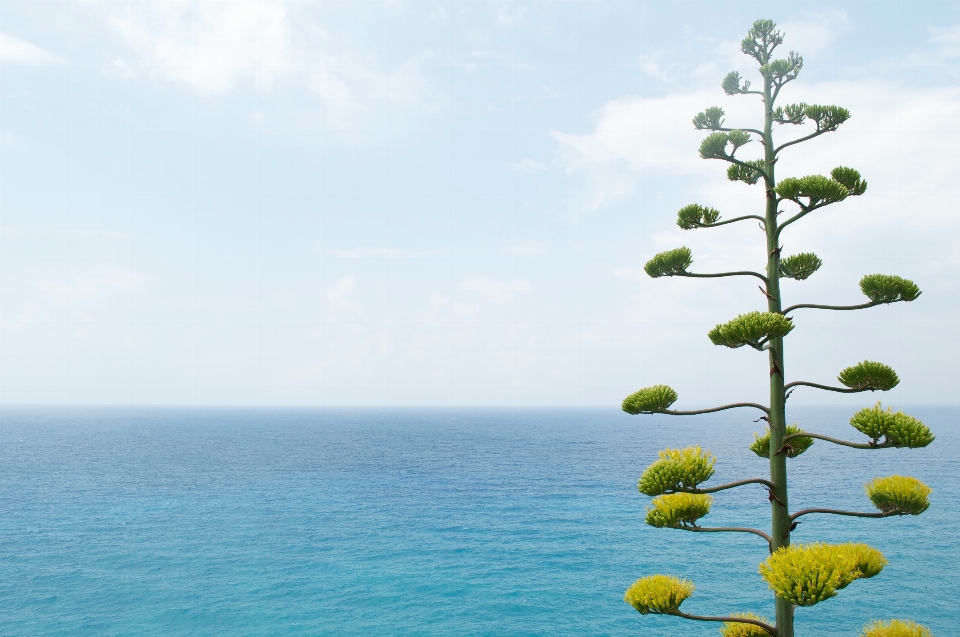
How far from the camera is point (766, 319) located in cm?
745

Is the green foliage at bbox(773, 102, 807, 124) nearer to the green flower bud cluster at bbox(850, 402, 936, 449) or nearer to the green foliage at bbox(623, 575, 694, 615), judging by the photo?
the green flower bud cluster at bbox(850, 402, 936, 449)

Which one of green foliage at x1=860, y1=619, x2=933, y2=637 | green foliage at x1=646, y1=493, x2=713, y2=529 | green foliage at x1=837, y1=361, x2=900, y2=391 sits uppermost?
green foliage at x1=837, y1=361, x2=900, y2=391

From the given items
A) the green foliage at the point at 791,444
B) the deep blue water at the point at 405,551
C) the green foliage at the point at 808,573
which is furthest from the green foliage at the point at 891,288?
the deep blue water at the point at 405,551

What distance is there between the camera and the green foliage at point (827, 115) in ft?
28.2

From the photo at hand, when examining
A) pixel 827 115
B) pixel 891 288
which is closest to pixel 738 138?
pixel 827 115

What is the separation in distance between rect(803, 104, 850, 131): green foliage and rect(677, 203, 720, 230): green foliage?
206 centimetres

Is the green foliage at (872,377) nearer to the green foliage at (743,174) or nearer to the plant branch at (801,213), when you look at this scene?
the plant branch at (801,213)

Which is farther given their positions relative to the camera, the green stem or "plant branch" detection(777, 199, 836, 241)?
"plant branch" detection(777, 199, 836, 241)

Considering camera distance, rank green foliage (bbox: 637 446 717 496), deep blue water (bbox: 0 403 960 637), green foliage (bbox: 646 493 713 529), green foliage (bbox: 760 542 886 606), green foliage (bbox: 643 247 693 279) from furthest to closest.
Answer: deep blue water (bbox: 0 403 960 637) → green foliage (bbox: 643 247 693 279) → green foliage (bbox: 646 493 713 529) → green foliage (bbox: 637 446 717 496) → green foliage (bbox: 760 542 886 606)

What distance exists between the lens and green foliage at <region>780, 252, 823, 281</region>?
938 centimetres

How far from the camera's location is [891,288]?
→ 8047mm

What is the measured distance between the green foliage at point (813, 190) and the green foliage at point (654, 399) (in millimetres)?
3653

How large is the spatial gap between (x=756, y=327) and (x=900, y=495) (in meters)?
3.25

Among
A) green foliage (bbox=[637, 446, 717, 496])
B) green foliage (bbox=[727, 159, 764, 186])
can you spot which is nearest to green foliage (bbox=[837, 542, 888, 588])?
green foliage (bbox=[637, 446, 717, 496])
